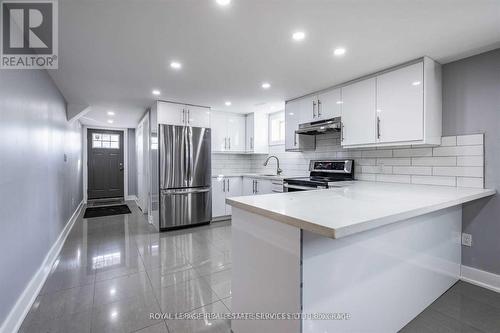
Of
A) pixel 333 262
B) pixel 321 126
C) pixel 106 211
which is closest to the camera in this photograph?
pixel 333 262

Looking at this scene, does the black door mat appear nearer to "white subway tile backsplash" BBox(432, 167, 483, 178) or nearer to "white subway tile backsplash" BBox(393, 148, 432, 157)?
"white subway tile backsplash" BBox(393, 148, 432, 157)

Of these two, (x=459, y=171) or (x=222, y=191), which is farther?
(x=222, y=191)

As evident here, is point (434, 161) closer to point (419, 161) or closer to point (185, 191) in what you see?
point (419, 161)

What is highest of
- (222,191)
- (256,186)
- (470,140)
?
(470,140)

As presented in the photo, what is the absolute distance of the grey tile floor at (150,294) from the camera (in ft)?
5.50

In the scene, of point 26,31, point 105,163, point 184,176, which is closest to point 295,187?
point 184,176

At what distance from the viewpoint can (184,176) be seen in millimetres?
4090

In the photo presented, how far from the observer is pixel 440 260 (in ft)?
6.65

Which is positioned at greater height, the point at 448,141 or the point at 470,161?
the point at 448,141

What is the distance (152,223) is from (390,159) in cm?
413

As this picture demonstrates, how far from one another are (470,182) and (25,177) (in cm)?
408

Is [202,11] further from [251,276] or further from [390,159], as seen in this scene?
[390,159]

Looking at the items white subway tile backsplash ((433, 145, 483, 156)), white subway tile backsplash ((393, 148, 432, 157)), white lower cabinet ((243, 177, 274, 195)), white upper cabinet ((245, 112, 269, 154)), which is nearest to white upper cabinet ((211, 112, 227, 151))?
white upper cabinet ((245, 112, 269, 154))

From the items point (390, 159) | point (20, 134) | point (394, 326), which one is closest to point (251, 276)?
point (394, 326)
